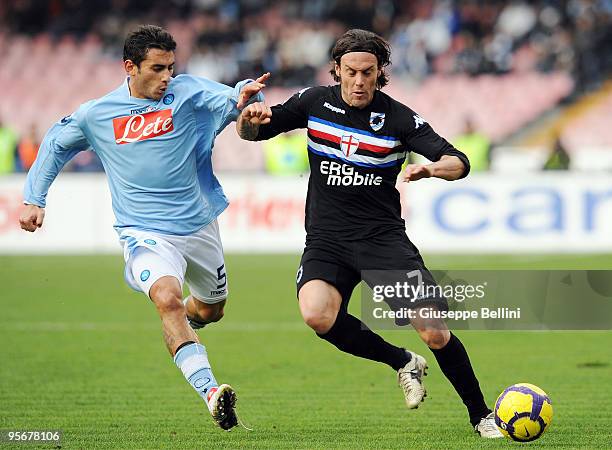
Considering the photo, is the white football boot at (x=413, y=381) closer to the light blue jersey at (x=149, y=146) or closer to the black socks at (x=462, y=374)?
the black socks at (x=462, y=374)

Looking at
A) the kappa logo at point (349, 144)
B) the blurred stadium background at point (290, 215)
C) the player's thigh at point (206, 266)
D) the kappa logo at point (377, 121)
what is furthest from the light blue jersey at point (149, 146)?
the blurred stadium background at point (290, 215)

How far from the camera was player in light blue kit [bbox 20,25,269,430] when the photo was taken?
23.4 feet

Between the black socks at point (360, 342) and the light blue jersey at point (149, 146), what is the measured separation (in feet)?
4.04

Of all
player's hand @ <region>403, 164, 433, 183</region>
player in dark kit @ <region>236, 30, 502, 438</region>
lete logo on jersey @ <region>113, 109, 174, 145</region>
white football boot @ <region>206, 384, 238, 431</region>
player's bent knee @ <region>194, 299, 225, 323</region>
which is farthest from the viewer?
player's bent knee @ <region>194, 299, 225, 323</region>

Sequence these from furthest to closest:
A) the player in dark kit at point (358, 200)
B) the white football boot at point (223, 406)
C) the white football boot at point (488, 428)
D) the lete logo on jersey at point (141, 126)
→ 1. the lete logo on jersey at point (141, 126)
2. the player in dark kit at point (358, 200)
3. the white football boot at point (488, 428)
4. the white football boot at point (223, 406)

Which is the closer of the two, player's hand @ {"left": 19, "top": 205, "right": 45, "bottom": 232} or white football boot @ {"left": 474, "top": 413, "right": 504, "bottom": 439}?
white football boot @ {"left": 474, "top": 413, "right": 504, "bottom": 439}

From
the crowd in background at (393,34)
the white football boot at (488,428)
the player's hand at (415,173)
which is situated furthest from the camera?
the crowd in background at (393,34)

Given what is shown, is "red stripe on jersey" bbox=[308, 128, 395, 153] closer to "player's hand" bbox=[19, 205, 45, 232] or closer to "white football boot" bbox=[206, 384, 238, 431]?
"white football boot" bbox=[206, 384, 238, 431]

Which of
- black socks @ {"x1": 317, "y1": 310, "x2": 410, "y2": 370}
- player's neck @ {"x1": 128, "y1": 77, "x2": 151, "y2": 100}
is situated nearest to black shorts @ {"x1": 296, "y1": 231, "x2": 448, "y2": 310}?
black socks @ {"x1": 317, "y1": 310, "x2": 410, "y2": 370}

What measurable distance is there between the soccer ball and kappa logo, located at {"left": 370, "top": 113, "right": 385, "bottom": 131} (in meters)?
1.70

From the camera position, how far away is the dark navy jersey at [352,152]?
22.2 ft

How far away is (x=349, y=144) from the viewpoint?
22.3 feet

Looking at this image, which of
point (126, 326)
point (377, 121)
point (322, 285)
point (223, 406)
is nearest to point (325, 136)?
point (377, 121)

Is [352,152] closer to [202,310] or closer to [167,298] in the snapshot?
[167,298]
